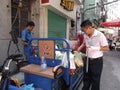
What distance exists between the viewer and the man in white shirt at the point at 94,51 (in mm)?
3818

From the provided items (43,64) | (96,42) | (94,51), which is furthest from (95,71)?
(43,64)

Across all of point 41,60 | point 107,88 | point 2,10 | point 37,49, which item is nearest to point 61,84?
point 41,60

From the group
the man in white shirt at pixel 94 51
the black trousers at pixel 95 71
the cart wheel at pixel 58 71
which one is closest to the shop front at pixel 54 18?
the man in white shirt at pixel 94 51

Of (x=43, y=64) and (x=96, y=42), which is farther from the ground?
(x=96, y=42)

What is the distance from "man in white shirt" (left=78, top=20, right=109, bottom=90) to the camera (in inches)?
150

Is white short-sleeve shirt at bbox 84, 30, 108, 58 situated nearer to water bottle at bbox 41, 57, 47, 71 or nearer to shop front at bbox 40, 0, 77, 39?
water bottle at bbox 41, 57, 47, 71

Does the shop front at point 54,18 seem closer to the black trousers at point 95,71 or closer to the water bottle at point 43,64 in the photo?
the water bottle at point 43,64

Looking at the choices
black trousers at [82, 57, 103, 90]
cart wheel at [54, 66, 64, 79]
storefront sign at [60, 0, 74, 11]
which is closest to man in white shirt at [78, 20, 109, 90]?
black trousers at [82, 57, 103, 90]

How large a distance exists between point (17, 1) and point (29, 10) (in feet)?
3.66

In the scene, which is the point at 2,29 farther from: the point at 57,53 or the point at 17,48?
the point at 57,53

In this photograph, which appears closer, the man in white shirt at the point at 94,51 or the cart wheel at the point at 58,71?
the cart wheel at the point at 58,71

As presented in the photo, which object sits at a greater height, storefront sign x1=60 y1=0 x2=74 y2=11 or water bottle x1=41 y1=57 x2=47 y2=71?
storefront sign x1=60 y1=0 x2=74 y2=11

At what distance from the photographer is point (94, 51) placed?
12.9 ft

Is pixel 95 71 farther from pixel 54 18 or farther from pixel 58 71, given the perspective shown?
pixel 54 18
